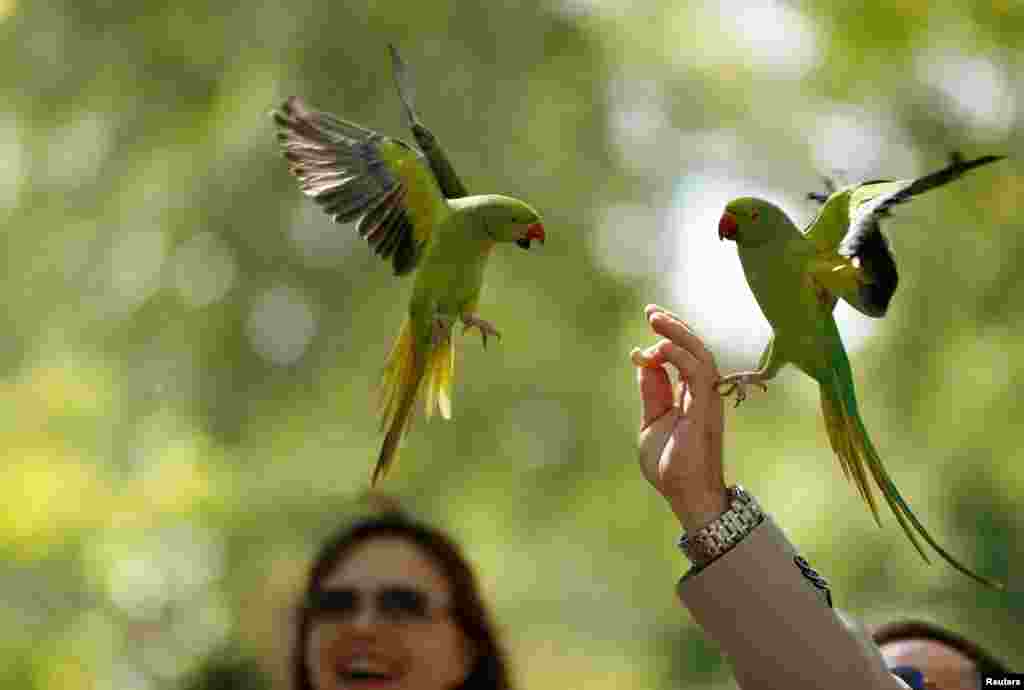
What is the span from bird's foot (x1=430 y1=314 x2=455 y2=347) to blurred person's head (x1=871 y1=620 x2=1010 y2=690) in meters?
1.44

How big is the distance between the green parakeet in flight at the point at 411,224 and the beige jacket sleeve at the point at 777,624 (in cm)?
44

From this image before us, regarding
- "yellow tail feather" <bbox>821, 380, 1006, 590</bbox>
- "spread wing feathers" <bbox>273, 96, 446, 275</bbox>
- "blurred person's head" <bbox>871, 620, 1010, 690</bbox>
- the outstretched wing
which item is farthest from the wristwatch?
"blurred person's head" <bbox>871, 620, 1010, 690</bbox>

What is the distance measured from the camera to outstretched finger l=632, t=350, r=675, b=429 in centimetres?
244

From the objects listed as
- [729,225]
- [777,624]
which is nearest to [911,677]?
[777,624]

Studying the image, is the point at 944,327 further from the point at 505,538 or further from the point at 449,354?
the point at 449,354

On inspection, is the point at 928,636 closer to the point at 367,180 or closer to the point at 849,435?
the point at 849,435

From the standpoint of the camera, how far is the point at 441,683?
11.1 feet

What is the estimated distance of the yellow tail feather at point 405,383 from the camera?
84.6 inches

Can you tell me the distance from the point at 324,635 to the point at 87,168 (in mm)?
5665

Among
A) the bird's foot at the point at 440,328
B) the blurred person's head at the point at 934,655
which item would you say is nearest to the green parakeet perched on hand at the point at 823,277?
the bird's foot at the point at 440,328

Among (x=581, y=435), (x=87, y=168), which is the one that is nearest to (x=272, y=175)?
(x=87, y=168)

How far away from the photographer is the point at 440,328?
7.18 feet

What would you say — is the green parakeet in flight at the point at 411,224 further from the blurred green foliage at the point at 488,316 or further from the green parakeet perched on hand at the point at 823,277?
the blurred green foliage at the point at 488,316

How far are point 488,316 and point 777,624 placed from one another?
5792mm
